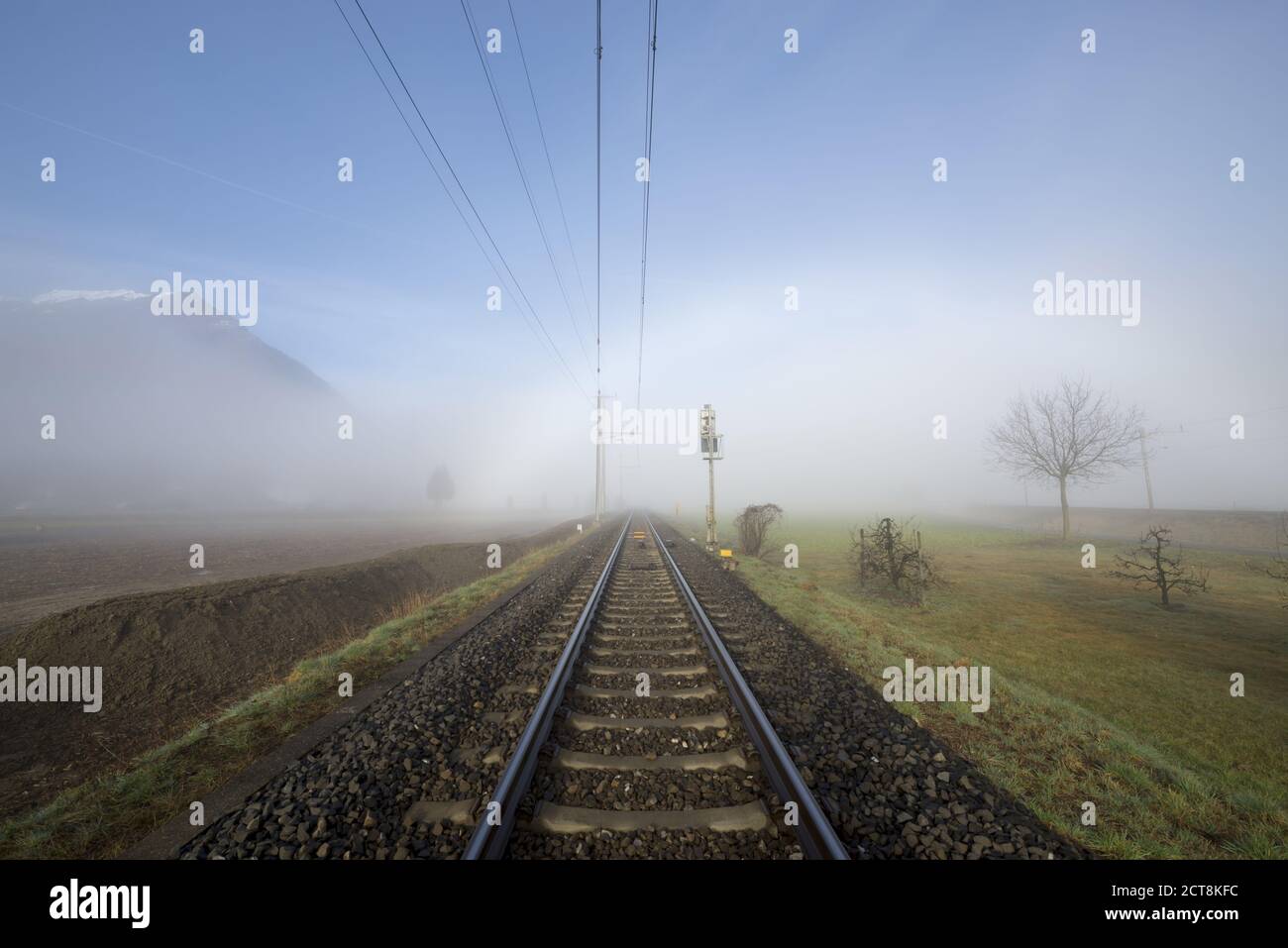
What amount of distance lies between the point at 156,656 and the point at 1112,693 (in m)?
17.0

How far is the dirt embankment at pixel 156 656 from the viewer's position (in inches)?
240

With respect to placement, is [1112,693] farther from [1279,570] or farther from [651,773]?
[1279,570]

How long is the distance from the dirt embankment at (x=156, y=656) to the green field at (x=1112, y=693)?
10257 millimetres

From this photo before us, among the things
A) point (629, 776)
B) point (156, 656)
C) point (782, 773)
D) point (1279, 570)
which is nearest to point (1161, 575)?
point (1279, 570)

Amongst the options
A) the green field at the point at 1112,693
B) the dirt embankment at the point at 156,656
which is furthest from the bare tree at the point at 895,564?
the dirt embankment at the point at 156,656

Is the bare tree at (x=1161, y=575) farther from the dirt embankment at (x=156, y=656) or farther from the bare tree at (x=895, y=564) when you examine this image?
the dirt embankment at (x=156, y=656)

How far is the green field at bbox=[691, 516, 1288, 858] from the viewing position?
12.4ft

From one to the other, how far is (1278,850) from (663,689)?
5005 mm

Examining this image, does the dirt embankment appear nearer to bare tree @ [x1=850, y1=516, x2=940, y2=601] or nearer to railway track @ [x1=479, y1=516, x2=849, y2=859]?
railway track @ [x1=479, y1=516, x2=849, y2=859]

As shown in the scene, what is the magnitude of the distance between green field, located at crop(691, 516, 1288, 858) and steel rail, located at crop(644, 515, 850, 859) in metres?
2.07

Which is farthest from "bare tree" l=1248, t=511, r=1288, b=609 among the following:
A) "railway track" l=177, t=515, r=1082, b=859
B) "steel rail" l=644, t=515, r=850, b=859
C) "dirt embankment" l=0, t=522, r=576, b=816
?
"dirt embankment" l=0, t=522, r=576, b=816
